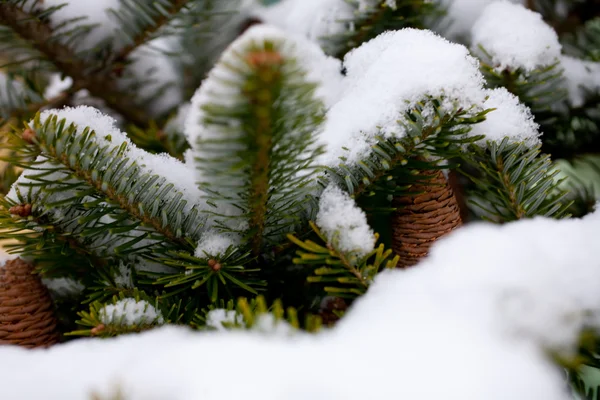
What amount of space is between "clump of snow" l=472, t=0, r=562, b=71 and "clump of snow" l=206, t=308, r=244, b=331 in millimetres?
361

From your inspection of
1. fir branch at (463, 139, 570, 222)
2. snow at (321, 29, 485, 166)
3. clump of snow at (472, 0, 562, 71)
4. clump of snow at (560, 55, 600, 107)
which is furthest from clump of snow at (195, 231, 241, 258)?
clump of snow at (560, 55, 600, 107)

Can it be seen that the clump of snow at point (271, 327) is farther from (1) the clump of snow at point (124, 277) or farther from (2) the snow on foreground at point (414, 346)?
(1) the clump of snow at point (124, 277)

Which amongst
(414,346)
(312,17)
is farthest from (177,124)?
(414,346)

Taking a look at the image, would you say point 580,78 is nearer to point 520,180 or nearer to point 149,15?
point 520,180

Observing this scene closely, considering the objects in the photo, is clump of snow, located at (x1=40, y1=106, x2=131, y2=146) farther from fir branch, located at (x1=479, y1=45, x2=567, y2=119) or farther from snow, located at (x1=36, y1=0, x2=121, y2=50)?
fir branch, located at (x1=479, y1=45, x2=567, y2=119)

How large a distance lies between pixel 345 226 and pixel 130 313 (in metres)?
0.18

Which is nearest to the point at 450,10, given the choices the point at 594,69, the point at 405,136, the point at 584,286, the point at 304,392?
the point at 594,69

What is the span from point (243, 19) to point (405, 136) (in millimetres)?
484

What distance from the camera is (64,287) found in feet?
1.52

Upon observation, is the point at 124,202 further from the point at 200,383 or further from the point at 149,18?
the point at 149,18

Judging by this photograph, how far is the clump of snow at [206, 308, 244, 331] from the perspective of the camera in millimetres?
296

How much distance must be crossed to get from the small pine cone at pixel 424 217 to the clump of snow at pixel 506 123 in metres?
0.06

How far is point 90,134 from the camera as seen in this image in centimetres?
33

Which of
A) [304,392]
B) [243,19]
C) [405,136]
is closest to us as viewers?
[304,392]
